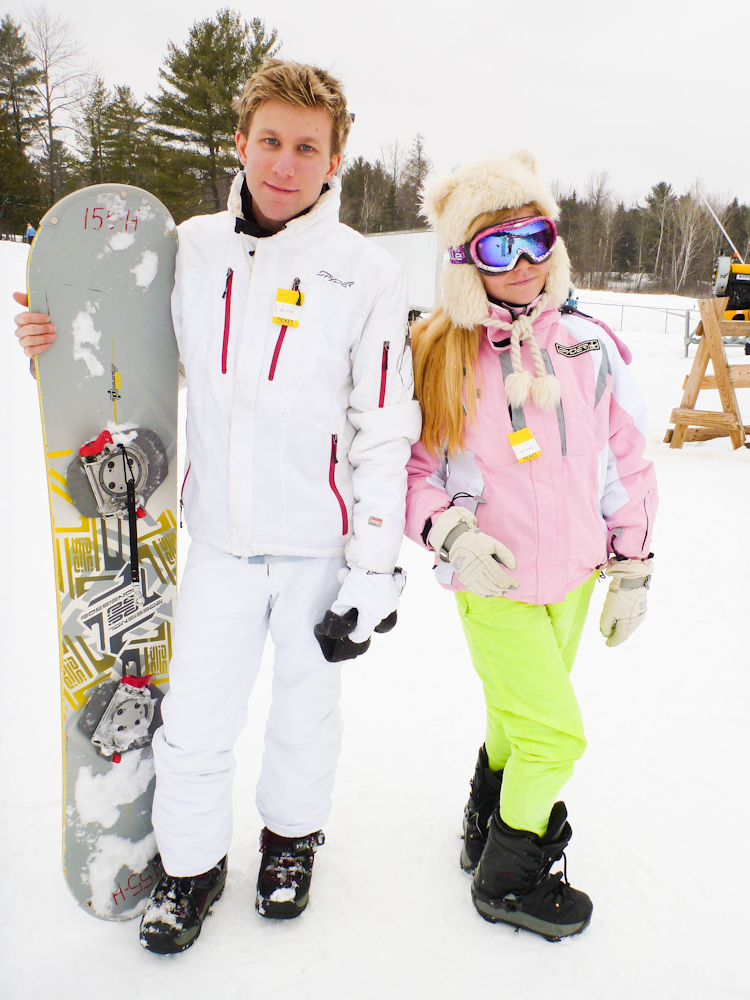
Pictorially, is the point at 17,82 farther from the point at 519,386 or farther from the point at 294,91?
the point at 519,386

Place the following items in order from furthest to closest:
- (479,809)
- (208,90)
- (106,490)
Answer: (208,90) → (479,809) → (106,490)

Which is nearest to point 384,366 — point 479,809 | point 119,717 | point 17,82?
point 119,717

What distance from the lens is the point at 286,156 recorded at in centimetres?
139

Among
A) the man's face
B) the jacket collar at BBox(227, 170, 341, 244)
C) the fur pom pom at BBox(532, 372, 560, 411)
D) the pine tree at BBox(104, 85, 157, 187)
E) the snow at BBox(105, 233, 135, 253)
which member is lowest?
the fur pom pom at BBox(532, 372, 560, 411)

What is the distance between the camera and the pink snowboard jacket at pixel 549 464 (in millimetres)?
1535

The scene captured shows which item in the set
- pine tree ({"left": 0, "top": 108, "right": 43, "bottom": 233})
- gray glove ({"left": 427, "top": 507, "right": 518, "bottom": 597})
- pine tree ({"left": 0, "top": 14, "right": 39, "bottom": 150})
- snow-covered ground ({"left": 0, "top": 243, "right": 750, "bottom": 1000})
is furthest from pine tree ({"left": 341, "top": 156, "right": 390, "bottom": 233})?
gray glove ({"left": 427, "top": 507, "right": 518, "bottom": 597})

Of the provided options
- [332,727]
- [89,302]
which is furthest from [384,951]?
[89,302]

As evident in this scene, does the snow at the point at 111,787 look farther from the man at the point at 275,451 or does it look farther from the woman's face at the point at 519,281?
the woman's face at the point at 519,281

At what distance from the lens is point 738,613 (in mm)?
3223

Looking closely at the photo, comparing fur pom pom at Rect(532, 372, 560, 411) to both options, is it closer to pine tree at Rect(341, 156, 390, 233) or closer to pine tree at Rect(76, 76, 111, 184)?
pine tree at Rect(76, 76, 111, 184)

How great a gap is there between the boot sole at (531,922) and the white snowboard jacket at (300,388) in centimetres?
94

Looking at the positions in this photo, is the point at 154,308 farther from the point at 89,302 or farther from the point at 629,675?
the point at 629,675

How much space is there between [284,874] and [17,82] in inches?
779

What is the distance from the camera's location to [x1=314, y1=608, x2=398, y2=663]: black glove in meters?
1.47
